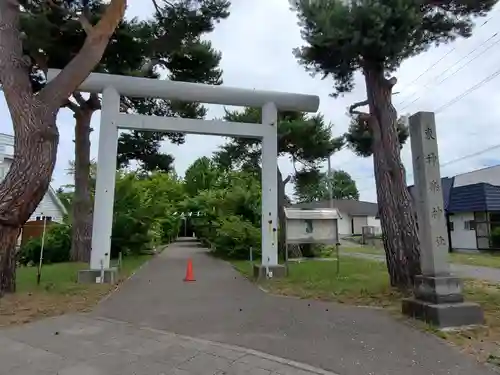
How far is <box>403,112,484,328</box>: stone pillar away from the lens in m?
5.82

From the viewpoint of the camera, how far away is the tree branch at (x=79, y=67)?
8.22 meters

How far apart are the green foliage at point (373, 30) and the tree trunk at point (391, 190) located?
0.65m

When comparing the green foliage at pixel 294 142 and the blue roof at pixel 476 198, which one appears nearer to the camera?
the green foliage at pixel 294 142

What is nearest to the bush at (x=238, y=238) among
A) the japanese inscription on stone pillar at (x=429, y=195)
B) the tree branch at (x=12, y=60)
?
the tree branch at (x=12, y=60)

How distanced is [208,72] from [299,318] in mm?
10219

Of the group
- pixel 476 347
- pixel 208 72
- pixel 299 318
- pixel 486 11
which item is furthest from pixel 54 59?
pixel 476 347

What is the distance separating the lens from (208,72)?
→ 559 inches

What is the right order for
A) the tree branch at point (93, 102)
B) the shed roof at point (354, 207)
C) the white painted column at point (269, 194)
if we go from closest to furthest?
1. the white painted column at point (269, 194)
2. the tree branch at point (93, 102)
3. the shed roof at point (354, 207)

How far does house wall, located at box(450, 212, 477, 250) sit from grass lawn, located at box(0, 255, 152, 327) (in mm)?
23278

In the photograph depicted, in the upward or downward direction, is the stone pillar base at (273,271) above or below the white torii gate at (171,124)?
below

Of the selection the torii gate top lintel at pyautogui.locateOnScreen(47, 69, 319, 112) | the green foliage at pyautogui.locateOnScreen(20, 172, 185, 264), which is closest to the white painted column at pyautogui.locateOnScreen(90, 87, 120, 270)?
the torii gate top lintel at pyautogui.locateOnScreen(47, 69, 319, 112)

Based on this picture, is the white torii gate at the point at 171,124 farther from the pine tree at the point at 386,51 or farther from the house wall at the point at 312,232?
the pine tree at the point at 386,51

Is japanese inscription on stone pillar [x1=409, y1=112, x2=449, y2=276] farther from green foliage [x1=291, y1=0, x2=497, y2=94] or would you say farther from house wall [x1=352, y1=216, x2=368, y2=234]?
house wall [x1=352, y1=216, x2=368, y2=234]

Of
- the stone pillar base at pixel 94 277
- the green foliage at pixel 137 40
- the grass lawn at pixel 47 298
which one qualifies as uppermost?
the green foliage at pixel 137 40
